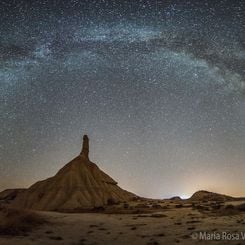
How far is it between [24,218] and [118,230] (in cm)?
873

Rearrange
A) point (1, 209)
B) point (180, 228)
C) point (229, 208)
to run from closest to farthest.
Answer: point (180, 228) → point (1, 209) → point (229, 208)

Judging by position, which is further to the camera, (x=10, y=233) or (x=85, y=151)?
(x=85, y=151)

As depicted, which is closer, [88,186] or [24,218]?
[24,218]

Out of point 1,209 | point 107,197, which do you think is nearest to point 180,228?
point 1,209

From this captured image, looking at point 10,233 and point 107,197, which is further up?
point 107,197

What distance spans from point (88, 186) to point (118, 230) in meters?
39.2

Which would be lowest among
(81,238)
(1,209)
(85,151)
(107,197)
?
(81,238)

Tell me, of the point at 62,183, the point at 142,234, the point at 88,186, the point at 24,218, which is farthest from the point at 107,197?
the point at 142,234

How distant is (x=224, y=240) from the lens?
2039cm

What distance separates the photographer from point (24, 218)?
29.9 metres

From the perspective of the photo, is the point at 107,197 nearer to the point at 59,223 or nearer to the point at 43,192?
the point at 43,192

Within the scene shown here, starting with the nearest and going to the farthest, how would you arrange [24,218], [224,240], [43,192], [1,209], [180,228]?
[224,240] < [180,228] < [24,218] < [1,209] < [43,192]

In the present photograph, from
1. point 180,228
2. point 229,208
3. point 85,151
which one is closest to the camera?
point 180,228

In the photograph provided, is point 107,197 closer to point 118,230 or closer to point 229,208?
point 229,208
